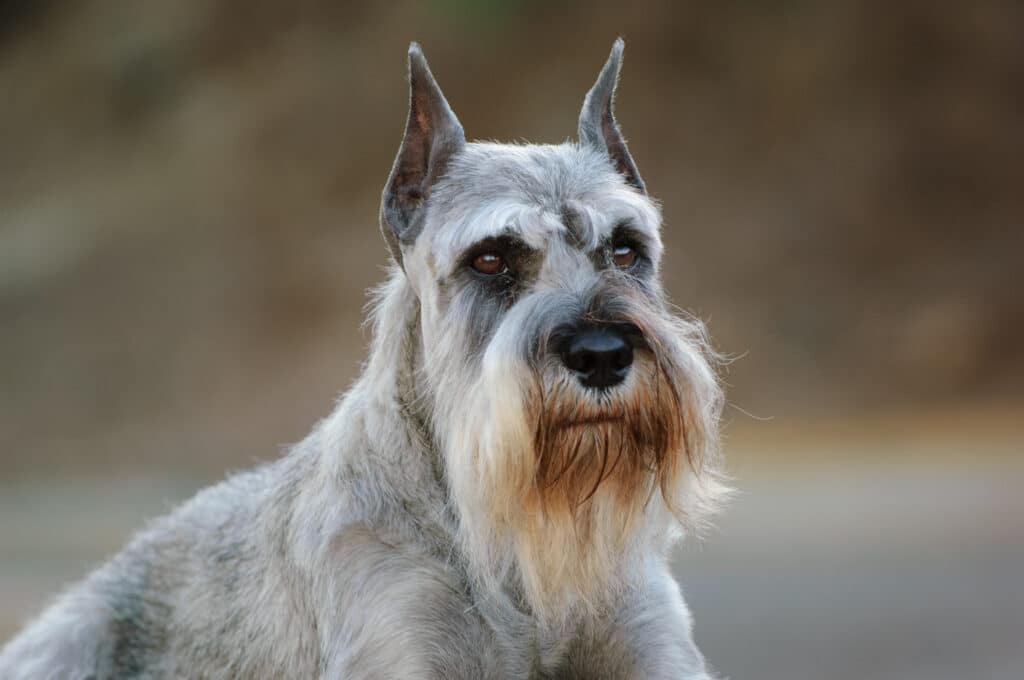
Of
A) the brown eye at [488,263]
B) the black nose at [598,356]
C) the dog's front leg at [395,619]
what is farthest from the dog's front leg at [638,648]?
the brown eye at [488,263]

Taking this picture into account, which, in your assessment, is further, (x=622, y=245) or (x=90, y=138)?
(x=90, y=138)

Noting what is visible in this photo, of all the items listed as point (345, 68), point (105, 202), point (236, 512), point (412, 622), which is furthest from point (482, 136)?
point (412, 622)

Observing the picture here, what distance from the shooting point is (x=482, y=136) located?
58.3ft

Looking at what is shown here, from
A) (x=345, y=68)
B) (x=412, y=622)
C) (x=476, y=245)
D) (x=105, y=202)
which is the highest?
(x=345, y=68)

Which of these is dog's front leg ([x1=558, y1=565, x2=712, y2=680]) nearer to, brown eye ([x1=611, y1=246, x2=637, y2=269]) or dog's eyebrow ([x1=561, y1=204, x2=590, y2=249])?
brown eye ([x1=611, y1=246, x2=637, y2=269])

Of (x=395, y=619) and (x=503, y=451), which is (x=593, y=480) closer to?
(x=503, y=451)

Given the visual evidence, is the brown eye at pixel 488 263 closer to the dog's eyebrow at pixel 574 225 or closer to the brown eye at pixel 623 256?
the dog's eyebrow at pixel 574 225

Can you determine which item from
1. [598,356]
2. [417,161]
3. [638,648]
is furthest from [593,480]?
[417,161]

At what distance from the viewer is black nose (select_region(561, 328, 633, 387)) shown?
4277mm

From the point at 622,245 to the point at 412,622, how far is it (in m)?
1.56

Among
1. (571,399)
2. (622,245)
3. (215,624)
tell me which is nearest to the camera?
(571,399)

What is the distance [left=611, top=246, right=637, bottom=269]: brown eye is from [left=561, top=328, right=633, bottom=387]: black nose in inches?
25.5

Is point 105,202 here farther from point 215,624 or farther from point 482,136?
point 215,624

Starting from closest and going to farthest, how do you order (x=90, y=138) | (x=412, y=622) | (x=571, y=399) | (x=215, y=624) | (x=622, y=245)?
(x=571, y=399), (x=412, y=622), (x=622, y=245), (x=215, y=624), (x=90, y=138)
